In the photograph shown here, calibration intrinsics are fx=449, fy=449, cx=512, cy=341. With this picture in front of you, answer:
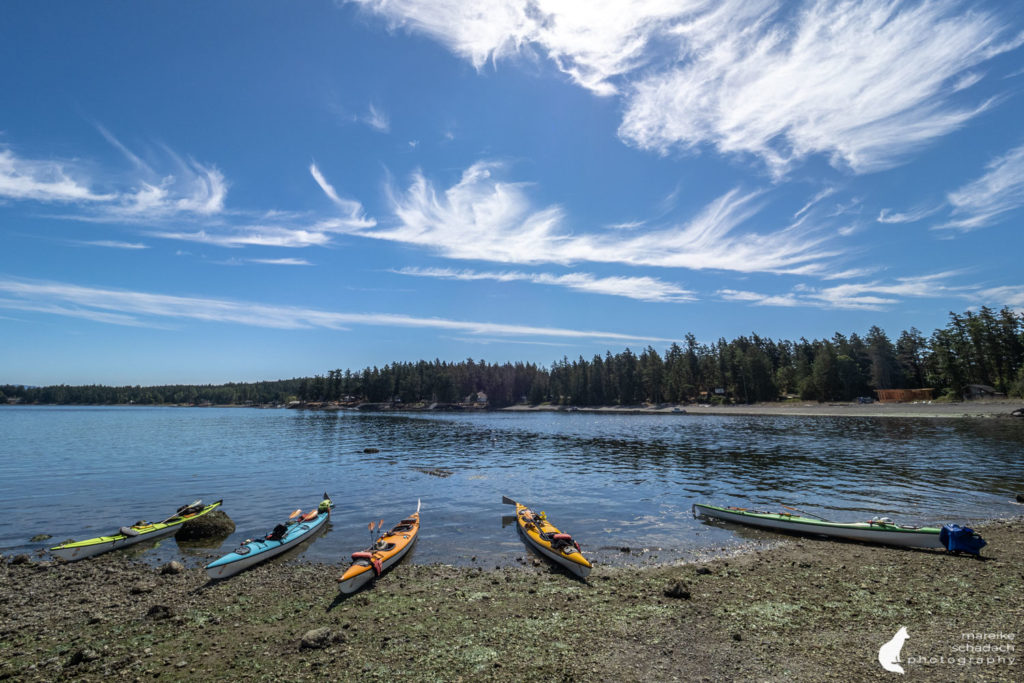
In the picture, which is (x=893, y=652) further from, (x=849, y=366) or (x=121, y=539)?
(x=849, y=366)

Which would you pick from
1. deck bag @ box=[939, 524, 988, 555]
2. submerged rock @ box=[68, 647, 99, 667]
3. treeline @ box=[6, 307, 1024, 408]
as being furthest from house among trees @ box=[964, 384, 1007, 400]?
submerged rock @ box=[68, 647, 99, 667]

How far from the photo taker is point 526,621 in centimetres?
1222

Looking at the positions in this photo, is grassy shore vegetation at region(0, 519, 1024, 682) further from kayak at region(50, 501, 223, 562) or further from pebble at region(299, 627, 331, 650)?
kayak at region(50, 501, 223, 562)

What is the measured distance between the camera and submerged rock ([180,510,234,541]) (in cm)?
2188

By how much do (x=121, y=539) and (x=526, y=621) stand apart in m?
19.7

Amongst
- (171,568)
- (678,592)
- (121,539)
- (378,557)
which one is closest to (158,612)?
(171,568)

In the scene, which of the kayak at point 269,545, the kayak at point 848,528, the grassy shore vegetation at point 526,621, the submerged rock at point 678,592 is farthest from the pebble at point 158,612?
the kayak at point 848,528

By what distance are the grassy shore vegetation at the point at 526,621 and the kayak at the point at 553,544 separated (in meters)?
0.64

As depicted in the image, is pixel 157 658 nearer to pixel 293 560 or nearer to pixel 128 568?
pixel 293 560

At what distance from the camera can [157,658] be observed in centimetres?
1055

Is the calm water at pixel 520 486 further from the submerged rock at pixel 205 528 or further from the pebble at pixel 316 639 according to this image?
the pebble at pixel 316 639

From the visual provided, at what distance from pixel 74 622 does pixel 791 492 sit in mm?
36155

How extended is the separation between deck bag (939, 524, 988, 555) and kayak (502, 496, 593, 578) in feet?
46.0

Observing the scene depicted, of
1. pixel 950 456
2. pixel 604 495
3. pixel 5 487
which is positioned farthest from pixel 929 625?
pixel 5 487
